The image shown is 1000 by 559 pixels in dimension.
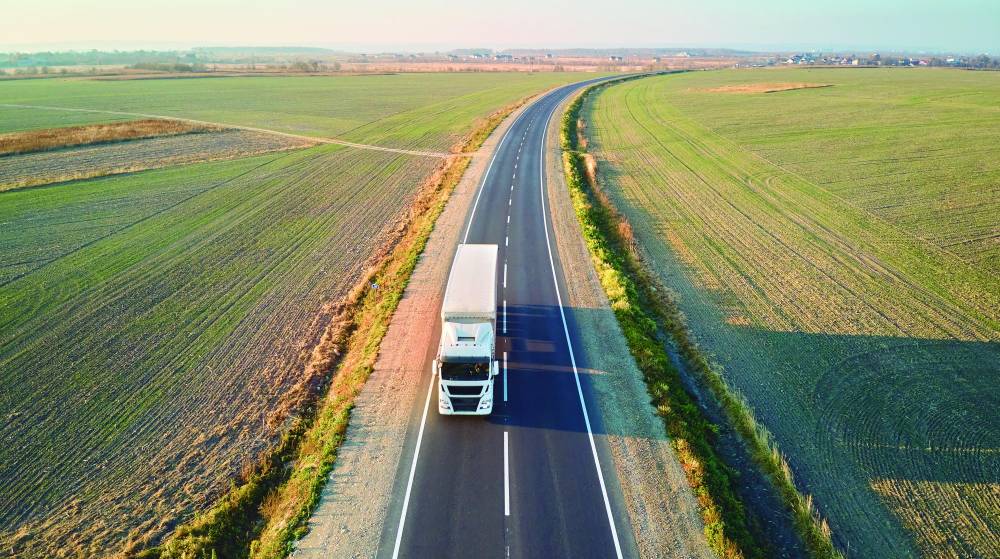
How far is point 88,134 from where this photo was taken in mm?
70500

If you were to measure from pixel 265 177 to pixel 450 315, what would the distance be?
3992cm

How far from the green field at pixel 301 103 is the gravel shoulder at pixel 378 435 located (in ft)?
139

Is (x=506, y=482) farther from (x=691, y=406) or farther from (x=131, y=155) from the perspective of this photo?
(x=131, y=155)

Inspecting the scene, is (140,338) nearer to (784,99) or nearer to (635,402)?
(635,402)

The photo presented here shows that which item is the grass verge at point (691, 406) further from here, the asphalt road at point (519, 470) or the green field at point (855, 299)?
the asphalt road at point (519, 470)

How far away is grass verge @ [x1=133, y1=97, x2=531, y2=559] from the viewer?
1486cm

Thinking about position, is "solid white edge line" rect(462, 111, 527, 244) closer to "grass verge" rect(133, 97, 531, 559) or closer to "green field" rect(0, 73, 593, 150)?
"grass verge" rect(133, 97, 531, 559)

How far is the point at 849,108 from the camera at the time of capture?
9131 centimetres

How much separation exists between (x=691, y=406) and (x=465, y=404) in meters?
8.34

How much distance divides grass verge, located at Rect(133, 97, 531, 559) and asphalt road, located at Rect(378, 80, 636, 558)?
266 centimetres

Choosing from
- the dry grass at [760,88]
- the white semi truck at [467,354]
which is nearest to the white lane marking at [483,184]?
the white semi truck at [467,354]

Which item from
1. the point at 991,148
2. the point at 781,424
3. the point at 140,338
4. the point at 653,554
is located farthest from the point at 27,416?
the point at 991,148

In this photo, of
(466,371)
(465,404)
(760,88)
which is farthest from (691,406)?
(760,88)

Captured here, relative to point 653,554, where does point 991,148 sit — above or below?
above
